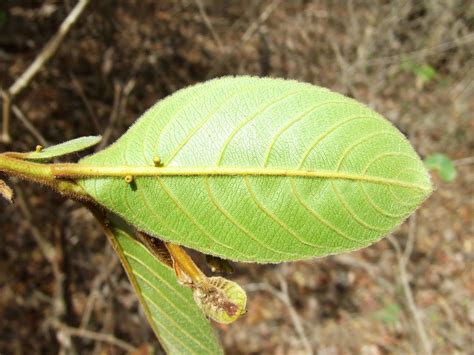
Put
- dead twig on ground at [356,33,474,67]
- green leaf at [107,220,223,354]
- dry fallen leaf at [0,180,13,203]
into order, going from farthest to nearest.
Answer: dead twig on ground at [356,33,474,67], green leaf at [107,220,223,354], dry fallen leaf at [0,180,13,203]

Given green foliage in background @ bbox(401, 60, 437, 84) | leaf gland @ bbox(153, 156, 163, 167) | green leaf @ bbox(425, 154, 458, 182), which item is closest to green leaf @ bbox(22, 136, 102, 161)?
leaf gland @ bbox(153, 156, 163, 167)

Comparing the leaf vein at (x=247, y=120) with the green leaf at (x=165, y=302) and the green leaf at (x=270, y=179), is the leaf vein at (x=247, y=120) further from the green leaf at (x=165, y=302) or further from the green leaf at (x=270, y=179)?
the green leaf at (x=165, y=302)

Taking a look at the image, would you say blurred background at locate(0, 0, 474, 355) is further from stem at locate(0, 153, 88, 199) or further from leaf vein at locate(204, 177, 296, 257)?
leaf vein at locate(204, 177, 296, 257)

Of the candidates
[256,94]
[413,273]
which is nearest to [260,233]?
[256,94]

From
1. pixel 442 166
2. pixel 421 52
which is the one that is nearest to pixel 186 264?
pixel 442 166

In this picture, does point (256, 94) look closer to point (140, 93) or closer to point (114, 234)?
point (114, 234)

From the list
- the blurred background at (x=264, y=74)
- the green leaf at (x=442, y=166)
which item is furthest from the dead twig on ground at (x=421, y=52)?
the green leaf at (x=442, y=166)
